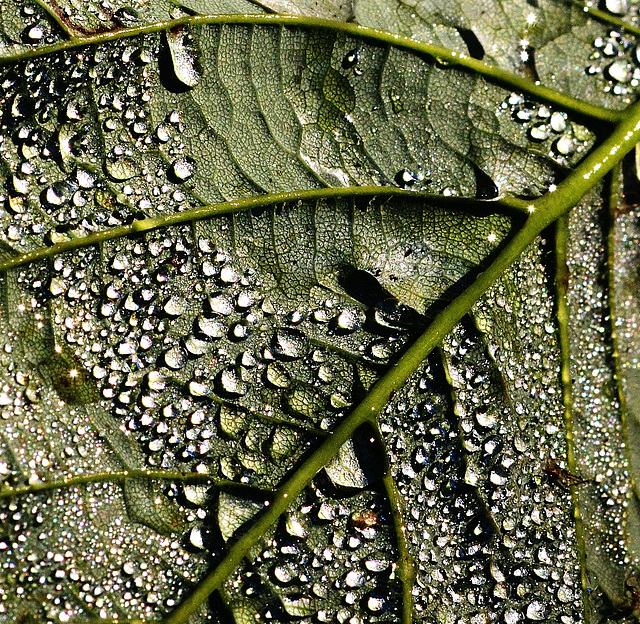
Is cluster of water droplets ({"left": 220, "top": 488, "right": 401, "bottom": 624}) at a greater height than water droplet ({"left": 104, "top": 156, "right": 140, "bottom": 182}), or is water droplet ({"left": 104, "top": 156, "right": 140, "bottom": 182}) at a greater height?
water droplet ({"left": 104, "top": 156, "right": 140, "bottom": 182})

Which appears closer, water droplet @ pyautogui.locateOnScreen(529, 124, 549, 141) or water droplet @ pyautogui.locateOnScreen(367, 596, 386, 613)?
water droplet @ pyautogui.locateOnScreen(367, 596, 386, 613)

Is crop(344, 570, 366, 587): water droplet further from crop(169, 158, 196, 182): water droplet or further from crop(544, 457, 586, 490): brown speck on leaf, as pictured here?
crop(169, 158, 196, 182): water droplet

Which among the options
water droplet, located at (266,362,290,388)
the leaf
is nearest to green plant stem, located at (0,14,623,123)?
the leaf

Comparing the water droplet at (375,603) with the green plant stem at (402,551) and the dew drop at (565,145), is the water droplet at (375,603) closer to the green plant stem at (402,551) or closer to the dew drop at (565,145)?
the green plant stem at (402,551)

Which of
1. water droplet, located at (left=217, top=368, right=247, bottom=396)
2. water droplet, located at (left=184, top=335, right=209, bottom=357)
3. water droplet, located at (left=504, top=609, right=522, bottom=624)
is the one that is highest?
water droplet, located at (left=184, top=335, right=209, bottom=357)

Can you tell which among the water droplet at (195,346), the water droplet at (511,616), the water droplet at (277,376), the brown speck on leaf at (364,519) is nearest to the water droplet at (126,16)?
the water droplet at (195,346)

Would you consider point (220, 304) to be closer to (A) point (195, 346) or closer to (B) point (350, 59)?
(A) point (195, 346)

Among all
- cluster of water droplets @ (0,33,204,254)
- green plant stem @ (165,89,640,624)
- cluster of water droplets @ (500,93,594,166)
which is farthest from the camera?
cluster of water droplets @ (500,93,594,166)

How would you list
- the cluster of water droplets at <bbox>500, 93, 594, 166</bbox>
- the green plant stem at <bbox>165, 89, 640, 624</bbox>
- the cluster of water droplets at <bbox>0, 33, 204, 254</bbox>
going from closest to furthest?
the green plant stem at <bbox>165, 89, 640, 624</bbox>
the cluster of water droplets at <bbox>0, 33, 204, 254</bbox>
the cluster of water droplets at <bbox>500, 93, 594, 166</bbox>
